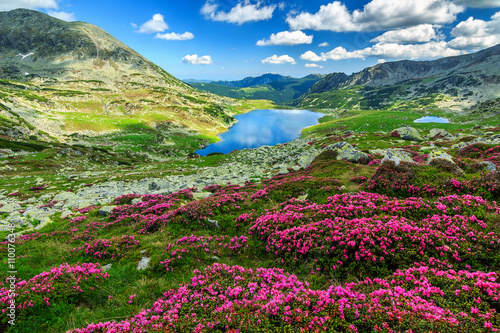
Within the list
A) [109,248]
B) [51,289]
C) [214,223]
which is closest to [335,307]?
[214,223]

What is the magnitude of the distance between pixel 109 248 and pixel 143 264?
291cm

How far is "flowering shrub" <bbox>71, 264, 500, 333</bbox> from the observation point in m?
4.35

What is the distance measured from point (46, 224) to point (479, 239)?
25329 mm

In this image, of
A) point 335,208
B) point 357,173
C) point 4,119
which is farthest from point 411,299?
point 4,119

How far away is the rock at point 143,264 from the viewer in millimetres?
8680

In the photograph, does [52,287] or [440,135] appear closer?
[52,287]

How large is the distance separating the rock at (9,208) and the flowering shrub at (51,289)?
17584 millimetres

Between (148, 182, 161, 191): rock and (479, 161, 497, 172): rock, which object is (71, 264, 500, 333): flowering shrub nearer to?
(479, 161, 497, 172): rock

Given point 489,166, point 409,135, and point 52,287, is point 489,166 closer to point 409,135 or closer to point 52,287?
point 52,287

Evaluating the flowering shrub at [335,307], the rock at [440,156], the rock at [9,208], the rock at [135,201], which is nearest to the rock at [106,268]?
the flowering shrub at [335,307]

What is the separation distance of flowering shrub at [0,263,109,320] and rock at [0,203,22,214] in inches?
692

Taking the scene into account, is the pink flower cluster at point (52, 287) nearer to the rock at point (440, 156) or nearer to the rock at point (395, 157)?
the rock at point (395, 157)

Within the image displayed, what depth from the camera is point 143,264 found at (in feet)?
29.0

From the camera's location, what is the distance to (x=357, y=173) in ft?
60.2
